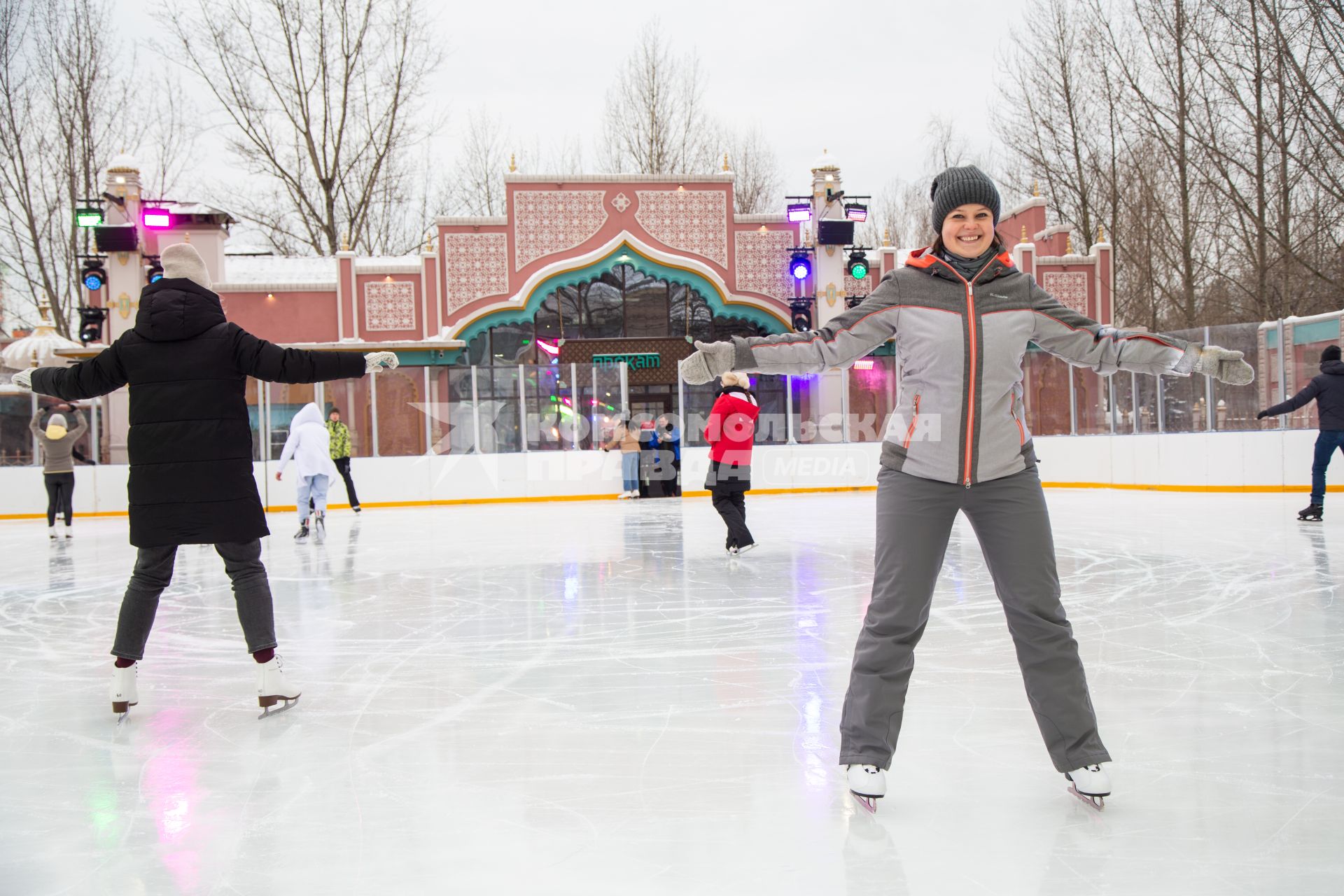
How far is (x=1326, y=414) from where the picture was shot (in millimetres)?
8500

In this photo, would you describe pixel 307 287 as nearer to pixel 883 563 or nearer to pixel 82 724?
pixel 82 724

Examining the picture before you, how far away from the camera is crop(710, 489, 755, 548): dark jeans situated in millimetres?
7227

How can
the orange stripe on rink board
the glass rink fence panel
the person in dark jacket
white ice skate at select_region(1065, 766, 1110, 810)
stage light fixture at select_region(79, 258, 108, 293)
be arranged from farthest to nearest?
stage light fixture at select_region(79, 258, 108, 293), the glass rink fence panel, the orange stripe on rink board, the person in dark jacket, white ice skate at select_region(1065, 766, 1110, 810)

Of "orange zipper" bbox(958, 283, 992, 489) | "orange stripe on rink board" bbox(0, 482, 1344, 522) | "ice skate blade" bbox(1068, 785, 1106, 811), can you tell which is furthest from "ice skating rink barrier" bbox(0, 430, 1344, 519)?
"orange zipper" bbox(958, 283, 992, 489)

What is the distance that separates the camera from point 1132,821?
7.05 ft

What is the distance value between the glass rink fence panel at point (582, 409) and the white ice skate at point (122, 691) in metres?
11.0

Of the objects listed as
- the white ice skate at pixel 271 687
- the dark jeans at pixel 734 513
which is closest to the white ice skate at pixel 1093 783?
the white ice skate at pixel 271 687

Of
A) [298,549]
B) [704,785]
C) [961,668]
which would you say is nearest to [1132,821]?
[704,785]

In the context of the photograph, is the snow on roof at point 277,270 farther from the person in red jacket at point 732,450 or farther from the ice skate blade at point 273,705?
the ice skate blade at point 273,705

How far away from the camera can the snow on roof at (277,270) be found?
66.5ft

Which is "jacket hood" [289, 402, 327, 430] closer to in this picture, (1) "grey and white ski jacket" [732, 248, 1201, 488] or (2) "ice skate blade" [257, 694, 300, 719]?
(2) "ice skate blade" [257, 694, 300, 719]

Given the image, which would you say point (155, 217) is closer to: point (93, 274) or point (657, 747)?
point (93, 274)

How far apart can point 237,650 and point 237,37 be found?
71.7 feet

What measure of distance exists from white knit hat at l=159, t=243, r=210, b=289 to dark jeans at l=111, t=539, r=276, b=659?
811 millimetres
